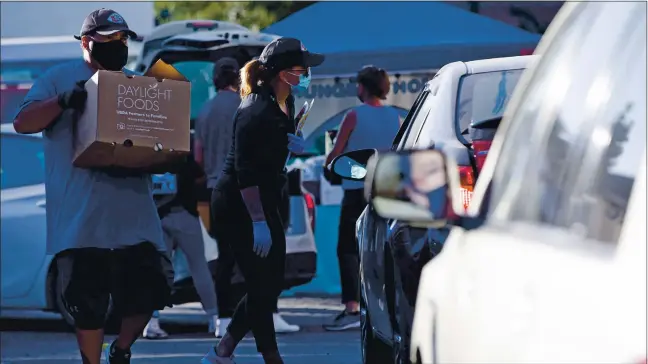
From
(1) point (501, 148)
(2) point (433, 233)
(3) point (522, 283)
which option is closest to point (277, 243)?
(2) point (433, 233)

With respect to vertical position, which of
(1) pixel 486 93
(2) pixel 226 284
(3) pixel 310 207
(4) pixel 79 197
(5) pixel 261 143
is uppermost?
(1) pixel 486 93

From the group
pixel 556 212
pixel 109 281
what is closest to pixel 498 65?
pixel 109 281

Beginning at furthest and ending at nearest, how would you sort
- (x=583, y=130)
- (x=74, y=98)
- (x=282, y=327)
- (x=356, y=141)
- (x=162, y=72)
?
1. (x=282, y=327)
2. (x=356, y=141)
3. (x=162, y=72)
4. (x=74, y=98)
5. (x=583, y=130)

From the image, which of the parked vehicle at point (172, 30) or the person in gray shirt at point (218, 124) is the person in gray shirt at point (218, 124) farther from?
the parked vehicle at point (172, 30)

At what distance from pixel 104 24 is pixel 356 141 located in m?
4.35

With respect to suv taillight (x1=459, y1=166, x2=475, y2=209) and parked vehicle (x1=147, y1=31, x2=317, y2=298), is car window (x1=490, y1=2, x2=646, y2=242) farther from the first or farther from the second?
parked vehicle (x1=147, y1=31, x2=317, y2=298)

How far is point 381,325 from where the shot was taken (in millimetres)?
6516

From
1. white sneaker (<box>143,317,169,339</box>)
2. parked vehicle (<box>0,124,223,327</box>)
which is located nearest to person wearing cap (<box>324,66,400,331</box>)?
parked vehicle (<box>0,124,223,327</box>)

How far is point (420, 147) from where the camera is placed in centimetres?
656

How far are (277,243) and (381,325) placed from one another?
53.0 inches

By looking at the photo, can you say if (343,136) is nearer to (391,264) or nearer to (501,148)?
(391,264)

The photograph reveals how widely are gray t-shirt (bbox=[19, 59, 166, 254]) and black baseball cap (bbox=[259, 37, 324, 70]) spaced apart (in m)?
1.18

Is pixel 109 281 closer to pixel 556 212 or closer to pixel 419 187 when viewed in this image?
pixel 419 187

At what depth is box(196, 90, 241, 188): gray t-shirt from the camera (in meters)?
11.2
